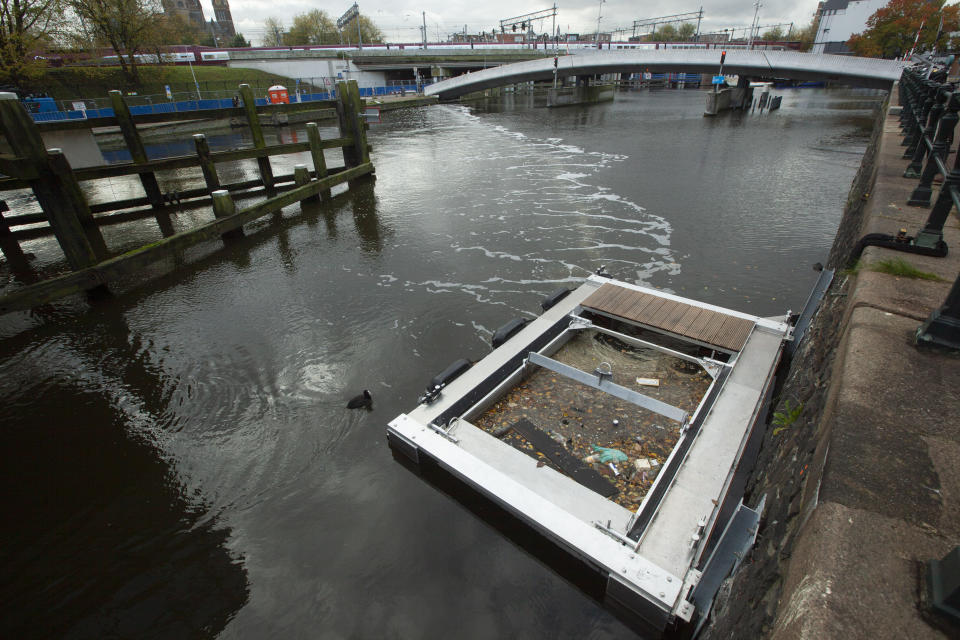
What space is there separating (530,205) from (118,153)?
2668 centimetres

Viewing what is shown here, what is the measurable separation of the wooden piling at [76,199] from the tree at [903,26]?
8419 centimetres

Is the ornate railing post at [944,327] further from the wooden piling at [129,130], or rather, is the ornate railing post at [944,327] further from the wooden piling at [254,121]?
the wooden piling at [129,130]

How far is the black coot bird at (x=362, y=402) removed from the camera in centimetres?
632

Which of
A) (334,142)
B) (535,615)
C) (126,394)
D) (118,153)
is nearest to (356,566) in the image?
(535,615)

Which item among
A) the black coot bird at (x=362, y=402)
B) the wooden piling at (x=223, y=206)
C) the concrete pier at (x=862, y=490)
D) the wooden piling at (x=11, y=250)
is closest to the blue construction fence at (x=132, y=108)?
the wooden piling at (x=11, y=250)

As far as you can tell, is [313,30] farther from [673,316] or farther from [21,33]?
[673,316]

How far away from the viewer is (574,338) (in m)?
7.15

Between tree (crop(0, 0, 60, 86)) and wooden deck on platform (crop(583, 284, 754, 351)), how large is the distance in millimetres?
38387

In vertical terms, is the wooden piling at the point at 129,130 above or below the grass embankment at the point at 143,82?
below

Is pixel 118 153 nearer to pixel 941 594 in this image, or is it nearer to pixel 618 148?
pixel 618 148

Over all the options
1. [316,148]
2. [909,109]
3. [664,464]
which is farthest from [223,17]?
[664,464]

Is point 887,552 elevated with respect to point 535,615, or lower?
elevated

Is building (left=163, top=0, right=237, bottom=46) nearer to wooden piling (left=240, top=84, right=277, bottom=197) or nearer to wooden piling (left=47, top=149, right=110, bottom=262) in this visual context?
wooden piling (left=240, top=84, right=277, bottom=197)

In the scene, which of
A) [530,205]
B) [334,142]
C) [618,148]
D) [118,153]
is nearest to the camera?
[530,205]
